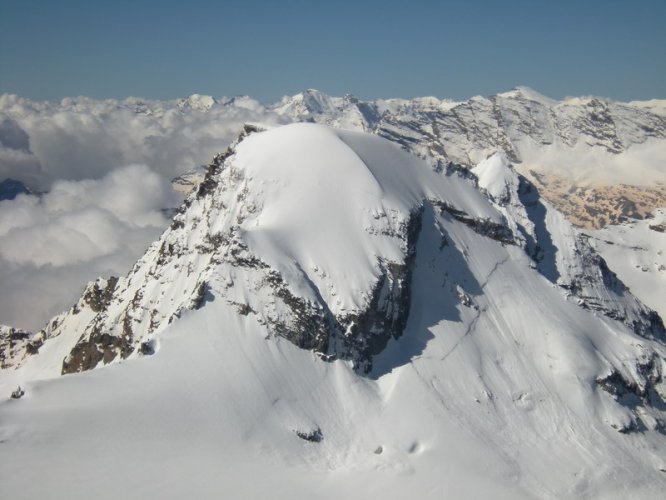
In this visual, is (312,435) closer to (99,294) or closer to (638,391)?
(638,391)

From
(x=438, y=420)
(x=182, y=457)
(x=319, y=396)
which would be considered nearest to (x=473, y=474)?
(x=438, y=420)

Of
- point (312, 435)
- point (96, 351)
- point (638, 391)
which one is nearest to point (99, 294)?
point (96, 351)

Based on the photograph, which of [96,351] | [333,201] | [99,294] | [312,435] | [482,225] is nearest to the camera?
[312,435]

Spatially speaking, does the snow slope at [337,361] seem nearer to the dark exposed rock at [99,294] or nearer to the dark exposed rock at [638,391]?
the dark exposed rock at [638,391]

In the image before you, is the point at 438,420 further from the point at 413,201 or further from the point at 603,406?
the point at 413,201

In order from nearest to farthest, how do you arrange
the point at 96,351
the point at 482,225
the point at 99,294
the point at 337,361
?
the point at 337,361
the point at 96,351
the point at 482,225
the point at 99,294

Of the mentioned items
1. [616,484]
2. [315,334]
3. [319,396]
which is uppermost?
[315,334]

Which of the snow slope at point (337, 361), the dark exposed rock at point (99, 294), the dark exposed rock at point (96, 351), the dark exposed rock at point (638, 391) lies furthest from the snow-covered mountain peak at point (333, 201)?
the dark exposed rock at point (99, 294)

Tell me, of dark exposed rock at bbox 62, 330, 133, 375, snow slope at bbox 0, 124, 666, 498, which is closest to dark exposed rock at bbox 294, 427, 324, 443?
snow slope at bbox 0, 124, 666, 498
